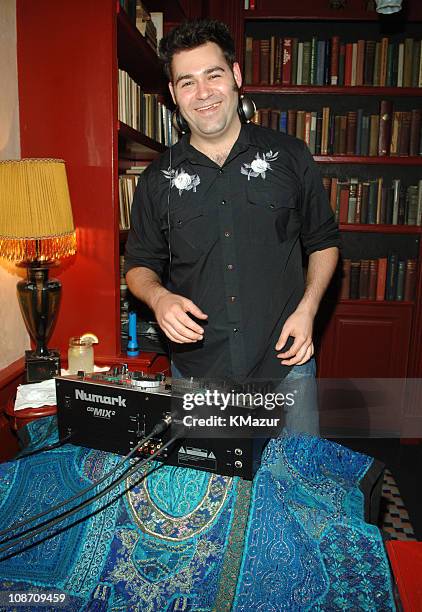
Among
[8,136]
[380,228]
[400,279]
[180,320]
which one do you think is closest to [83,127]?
[8,136]

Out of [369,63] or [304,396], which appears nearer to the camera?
[304,396]

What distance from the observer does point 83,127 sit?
1.82 metres

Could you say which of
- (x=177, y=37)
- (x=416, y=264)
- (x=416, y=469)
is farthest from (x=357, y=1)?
(x=416, y=469)

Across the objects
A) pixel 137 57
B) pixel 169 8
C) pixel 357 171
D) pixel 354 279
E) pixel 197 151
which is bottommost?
pixel 354 279

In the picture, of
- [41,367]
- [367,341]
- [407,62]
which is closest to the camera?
[41,367]

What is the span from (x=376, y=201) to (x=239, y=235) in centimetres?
199

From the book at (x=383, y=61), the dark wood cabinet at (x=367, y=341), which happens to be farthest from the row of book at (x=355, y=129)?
the dark wood cabinet at (x=367, y=341)

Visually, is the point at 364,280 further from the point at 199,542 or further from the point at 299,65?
the point at 199,542

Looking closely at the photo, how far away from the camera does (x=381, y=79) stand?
3020mm

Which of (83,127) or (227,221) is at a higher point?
(83,127)

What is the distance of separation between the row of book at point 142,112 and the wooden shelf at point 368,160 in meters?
0.95

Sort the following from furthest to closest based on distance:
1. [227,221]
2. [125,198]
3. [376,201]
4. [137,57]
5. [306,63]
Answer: [376,201] → [306,63] → [137,57] → [125,198] → [227,221]

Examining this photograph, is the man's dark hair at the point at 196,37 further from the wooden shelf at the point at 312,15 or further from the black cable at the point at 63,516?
the wooden shelf at the point at 312,15

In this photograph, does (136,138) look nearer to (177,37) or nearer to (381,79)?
(177,37)
